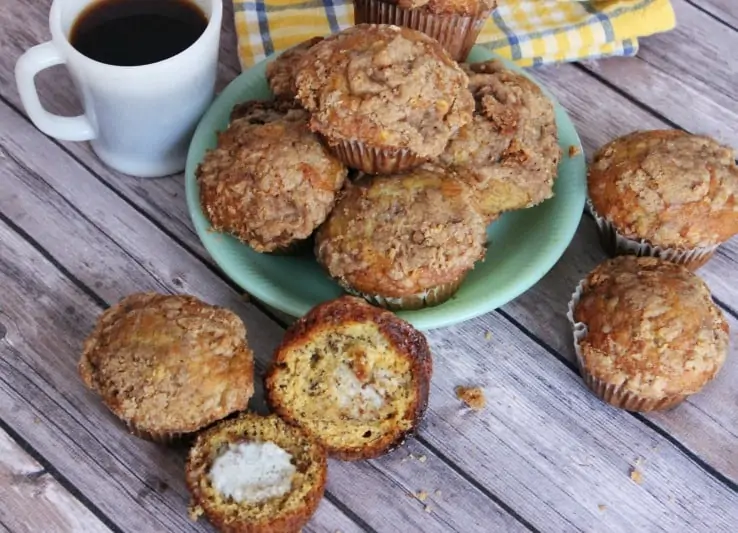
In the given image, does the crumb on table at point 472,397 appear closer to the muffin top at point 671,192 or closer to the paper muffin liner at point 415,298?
the paper muffin liner at point 415,298

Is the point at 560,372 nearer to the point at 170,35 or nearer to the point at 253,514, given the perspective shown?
the point at 253,514

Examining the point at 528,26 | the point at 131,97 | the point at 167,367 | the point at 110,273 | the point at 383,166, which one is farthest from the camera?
the point at 528,26

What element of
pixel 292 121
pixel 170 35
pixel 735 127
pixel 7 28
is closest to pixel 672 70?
pixel 735 127

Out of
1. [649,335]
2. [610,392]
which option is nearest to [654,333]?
[649,335]

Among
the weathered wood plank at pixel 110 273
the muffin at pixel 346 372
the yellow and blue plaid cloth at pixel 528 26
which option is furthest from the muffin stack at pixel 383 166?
the yellow and blue plaid cloth at pixel 528 26

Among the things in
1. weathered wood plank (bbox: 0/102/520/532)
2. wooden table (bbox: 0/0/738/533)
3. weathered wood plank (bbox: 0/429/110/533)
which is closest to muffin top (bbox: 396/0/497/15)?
wooden table (bbox: 0/0/738/533)

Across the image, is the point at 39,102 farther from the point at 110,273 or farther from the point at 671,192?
the point at 671,192
